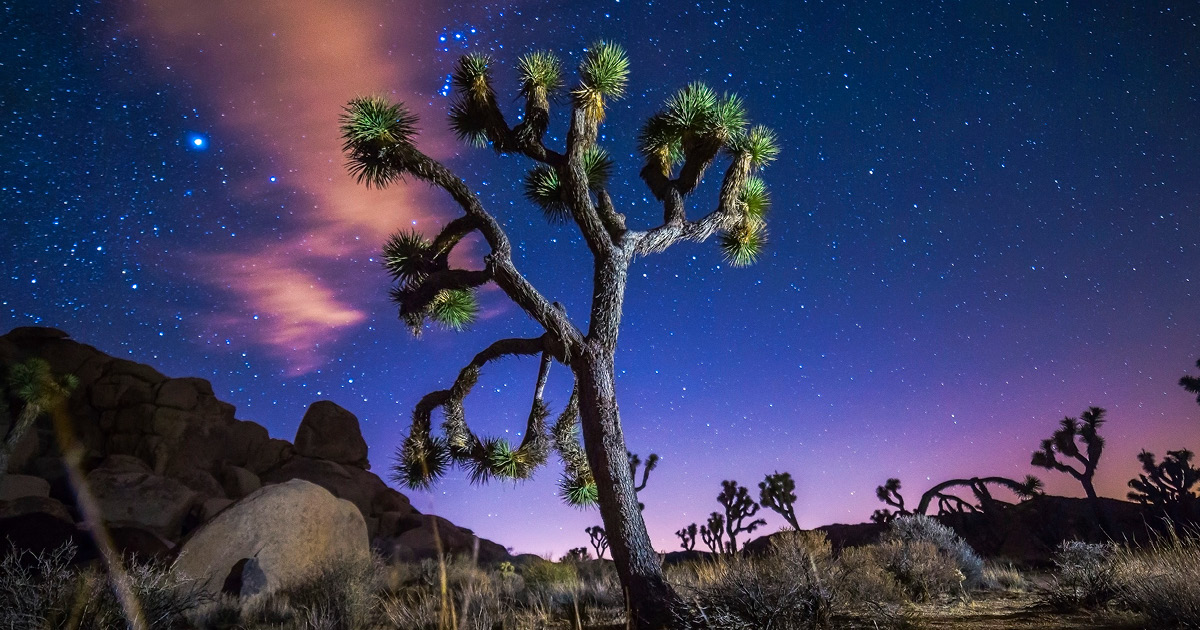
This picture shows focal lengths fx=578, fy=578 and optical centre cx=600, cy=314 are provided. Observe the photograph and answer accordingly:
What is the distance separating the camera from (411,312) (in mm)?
8922

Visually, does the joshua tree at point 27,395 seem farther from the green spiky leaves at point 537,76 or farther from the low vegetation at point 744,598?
the green spiky leaves at point 537,76

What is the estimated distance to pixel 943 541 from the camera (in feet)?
36.4

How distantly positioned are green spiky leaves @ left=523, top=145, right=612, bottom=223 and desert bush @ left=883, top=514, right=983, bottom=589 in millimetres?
8197

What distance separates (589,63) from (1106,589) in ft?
29.7

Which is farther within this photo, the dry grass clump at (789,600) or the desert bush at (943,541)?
the desert bush at (943,541)

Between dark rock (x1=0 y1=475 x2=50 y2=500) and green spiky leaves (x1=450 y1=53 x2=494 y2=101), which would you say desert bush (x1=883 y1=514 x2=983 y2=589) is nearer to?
green spiky leaves (x1=450 y1=53 x2=494 y2=101)

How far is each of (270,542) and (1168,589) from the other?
518 inches

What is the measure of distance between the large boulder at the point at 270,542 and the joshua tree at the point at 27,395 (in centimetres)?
1980

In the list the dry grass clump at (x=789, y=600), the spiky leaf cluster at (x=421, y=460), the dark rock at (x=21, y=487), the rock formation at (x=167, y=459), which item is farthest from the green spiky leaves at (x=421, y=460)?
the dark rock at (x=21, y=487)

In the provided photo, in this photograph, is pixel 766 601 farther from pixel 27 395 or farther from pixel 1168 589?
pixel 27 395

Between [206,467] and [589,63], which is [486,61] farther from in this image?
[206,467]

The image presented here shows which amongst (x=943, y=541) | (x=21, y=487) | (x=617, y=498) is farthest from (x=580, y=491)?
(x=21, y=487)

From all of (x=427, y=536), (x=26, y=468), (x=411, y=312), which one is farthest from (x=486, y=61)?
(x=26, y=468)

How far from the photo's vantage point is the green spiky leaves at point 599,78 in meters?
8.36
